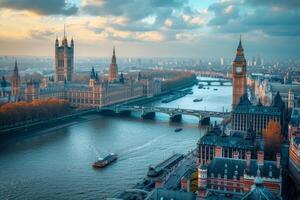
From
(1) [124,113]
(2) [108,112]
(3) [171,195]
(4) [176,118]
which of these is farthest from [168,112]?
(3) [171,195]

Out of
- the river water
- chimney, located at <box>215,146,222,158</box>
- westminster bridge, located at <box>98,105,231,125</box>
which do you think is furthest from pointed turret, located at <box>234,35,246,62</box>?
chimney, located at <box>215,146,222,158</box>

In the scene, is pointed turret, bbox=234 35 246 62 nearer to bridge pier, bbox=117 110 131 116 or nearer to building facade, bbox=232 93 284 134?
building facade, bbox=232 93 284 134

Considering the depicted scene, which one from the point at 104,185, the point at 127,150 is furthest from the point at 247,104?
the point at 104,185

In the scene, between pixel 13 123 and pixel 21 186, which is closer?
pixel 21 186

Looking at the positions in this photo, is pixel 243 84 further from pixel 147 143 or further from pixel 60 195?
pixel 60 195

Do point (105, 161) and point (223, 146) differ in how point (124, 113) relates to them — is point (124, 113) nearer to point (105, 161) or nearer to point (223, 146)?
point (105, 161)

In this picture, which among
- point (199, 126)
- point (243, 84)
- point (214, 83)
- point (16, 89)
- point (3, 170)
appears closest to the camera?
point (3, 170)
